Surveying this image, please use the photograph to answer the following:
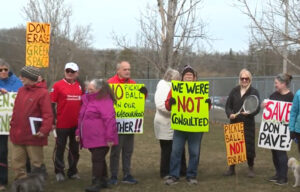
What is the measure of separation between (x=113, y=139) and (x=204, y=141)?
25.0 ft

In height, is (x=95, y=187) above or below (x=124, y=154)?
below

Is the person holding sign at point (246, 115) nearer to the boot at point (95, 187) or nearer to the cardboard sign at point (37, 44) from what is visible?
the boot at point (95, 187)

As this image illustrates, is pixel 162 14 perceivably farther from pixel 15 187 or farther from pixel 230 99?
pixel 15 187

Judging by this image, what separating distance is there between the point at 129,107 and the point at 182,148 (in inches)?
48.5

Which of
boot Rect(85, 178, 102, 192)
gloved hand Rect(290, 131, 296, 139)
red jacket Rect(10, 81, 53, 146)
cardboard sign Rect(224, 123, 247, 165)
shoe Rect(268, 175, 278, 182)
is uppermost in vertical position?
red jacket Rect(10, 81, 53, 146)

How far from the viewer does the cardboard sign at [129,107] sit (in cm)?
774

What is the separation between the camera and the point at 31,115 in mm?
6438

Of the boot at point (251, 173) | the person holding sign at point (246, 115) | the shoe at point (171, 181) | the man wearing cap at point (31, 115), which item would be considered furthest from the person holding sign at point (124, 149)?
the boot at point (251, 173)

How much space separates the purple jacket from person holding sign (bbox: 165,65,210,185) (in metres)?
1.27

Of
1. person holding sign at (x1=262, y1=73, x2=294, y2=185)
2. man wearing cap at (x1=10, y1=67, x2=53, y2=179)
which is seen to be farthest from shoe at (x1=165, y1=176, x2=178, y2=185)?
man wearing cap at (x1=10, y1=67, x2=53, y2=179)

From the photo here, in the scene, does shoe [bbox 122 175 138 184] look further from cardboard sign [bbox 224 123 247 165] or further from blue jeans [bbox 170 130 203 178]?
cardboard sign [bbox 224 123 247 165]

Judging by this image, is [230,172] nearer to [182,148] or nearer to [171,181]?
[182,148]

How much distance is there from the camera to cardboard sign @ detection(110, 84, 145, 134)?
25.4 ft

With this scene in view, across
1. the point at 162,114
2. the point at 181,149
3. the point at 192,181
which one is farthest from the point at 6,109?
the point at 192,181
